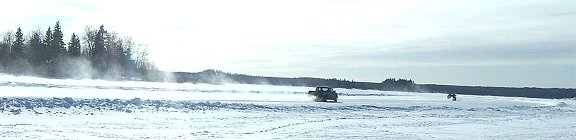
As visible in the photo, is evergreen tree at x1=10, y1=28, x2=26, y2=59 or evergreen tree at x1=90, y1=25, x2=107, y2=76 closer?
evergreen tree at x1=10, y1=28, x2=26, y2=59

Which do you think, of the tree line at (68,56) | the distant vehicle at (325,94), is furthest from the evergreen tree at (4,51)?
Result: the distant vehicle at (325,94)

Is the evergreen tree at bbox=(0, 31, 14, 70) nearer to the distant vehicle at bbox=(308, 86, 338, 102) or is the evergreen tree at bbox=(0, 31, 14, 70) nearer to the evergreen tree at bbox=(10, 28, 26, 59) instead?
the evergreen tree at bbox=(10, 28, 26, 59)

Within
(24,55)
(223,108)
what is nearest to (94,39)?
(24,55)

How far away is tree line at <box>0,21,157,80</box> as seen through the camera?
96.4 m

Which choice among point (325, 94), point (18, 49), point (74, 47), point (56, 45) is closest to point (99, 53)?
point (74, 47)

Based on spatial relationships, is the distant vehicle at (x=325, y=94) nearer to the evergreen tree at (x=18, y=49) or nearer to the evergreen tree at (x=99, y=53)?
the evergreen tree at (x=99, y=53)

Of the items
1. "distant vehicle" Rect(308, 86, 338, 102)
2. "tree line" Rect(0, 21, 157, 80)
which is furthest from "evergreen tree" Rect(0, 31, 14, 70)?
"distant vehicle" Rect(308, 86, 338, 102)

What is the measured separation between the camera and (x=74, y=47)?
356 ft

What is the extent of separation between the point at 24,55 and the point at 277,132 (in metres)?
88.7

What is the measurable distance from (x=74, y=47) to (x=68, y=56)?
459 centimetres

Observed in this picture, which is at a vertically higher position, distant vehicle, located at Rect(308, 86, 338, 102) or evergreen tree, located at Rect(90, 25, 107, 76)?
evergreen tree, located at Rect(90, 25, 107, 76)

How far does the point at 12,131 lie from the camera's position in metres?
17.1

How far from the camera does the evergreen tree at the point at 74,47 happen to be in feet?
348

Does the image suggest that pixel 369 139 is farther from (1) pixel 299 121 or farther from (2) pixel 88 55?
(2) pixel 88 55
